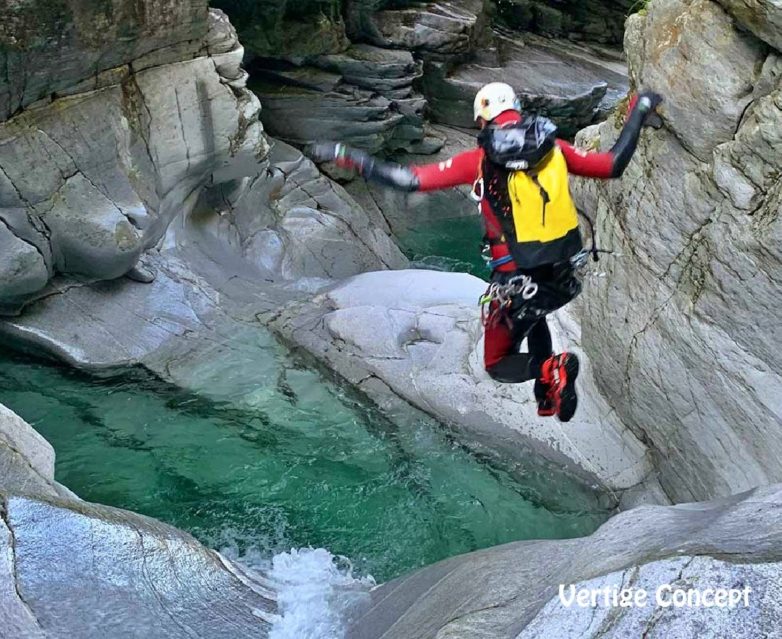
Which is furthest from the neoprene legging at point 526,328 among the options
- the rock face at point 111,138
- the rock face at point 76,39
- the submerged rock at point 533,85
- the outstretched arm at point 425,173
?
the submerged rock at point 533,85

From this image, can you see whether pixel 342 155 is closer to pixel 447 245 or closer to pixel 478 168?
pixel 478 168

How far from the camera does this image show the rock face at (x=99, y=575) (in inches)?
164

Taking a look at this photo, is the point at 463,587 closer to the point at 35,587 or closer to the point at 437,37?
the point at 35,587

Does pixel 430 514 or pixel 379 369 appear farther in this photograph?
pixel 379 369

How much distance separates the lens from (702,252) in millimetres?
5867

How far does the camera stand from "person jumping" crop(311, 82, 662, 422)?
176 inches

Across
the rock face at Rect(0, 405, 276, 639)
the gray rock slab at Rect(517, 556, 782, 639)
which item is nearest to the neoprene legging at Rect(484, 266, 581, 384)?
the gray rock slab at Rect(517, 556, 782, 639)

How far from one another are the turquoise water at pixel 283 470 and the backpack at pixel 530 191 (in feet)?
10.3

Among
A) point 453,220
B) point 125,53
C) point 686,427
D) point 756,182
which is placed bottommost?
point 453,220

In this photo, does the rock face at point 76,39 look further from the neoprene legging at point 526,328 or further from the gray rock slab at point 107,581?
the neoprene legging at point 526,328

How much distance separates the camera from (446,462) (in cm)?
755

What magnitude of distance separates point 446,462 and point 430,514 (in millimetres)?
620

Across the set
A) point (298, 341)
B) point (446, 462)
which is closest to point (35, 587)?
point (446, 462)

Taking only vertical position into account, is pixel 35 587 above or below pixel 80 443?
above
